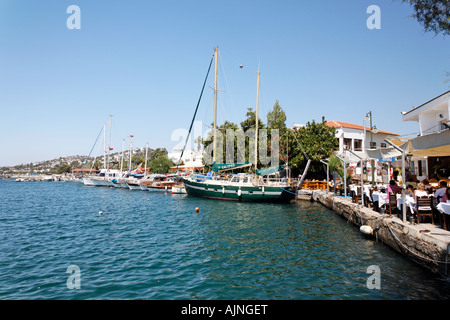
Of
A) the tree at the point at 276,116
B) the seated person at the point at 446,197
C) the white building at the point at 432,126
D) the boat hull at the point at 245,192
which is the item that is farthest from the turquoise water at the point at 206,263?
the tree at the point at 276,116

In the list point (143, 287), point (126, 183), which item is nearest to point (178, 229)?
point (143, 287)

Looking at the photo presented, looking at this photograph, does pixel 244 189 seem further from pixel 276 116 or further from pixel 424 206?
pixel 276 116

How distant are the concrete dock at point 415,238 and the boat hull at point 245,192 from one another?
43.8 ft

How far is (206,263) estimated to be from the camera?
9.32 m

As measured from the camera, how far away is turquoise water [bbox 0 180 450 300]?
23.0 feet

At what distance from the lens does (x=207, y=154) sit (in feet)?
141

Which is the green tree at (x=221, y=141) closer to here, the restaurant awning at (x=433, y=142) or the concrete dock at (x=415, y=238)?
the concrete dock at (x=415, y=238)

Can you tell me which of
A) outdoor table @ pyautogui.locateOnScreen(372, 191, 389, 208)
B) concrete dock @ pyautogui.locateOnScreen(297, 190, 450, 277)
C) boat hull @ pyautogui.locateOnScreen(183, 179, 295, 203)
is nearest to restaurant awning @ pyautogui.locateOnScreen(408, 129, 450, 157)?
outdoor table @ pyautogui.locateOnScreen(372, 191, 389, 208)

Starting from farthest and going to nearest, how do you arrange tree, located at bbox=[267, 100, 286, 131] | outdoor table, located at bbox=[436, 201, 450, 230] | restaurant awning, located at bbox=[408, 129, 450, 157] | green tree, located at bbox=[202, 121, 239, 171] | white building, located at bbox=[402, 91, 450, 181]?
1. tree, located at bbox=[267, 100, 286, 131]
2. green tree, located at bbox=[202, 121, 239, 171]
3. white building, located at bbox=[402, 91, 450, 181]
4. restaurant awning, located at bbox=[408, 129, 450, 157]
5. outdoor table, located at bbox=[436, 201, 450, 230]

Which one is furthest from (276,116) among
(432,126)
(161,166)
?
(161,166)

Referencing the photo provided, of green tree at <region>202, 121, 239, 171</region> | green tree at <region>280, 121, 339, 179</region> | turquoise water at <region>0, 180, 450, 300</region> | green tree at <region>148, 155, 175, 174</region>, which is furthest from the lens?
green tree at <region>148, 155, 175, 174</region>

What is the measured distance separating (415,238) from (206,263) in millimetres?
6760

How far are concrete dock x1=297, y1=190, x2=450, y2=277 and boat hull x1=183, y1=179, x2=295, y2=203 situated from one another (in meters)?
13.4

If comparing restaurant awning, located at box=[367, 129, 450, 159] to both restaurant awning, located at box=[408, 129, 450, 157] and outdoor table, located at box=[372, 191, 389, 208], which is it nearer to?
restaurant awning, located at box=[408, 129, 450, 157]
